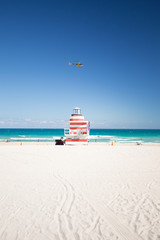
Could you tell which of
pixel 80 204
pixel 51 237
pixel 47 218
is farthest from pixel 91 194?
pixel 51 237

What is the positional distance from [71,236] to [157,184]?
169 inches

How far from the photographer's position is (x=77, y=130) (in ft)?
70.5

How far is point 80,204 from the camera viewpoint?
4.70m

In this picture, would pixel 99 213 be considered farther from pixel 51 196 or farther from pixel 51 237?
pixel 51 196

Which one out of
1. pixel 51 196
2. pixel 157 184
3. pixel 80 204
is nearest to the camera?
pixel 80 204

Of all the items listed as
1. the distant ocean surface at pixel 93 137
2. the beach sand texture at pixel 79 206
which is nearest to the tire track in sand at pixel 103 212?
the beach sand texture at pixel 79 206

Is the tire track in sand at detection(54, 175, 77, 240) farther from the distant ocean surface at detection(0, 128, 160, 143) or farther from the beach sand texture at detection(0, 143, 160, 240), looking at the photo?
the distant ocean surface at detection(0, 128, 160, 143)

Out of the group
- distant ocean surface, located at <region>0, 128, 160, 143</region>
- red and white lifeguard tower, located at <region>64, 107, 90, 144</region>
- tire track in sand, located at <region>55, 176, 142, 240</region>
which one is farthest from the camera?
distant ocean surface, located at <region>0, 128, 160, 143</region>

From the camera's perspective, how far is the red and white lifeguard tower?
2145cm

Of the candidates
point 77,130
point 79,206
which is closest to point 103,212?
point 79,206

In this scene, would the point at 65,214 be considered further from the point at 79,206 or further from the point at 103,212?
the point at 103,212

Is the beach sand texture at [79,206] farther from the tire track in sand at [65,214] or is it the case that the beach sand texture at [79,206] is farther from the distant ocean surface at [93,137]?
the distant ocean surface at [93,137]

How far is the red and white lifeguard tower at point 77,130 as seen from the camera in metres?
21.5

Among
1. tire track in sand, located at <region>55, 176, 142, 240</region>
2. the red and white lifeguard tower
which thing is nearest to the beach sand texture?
tire track in sand, located at <region>55, 176, 142, 240</region>
